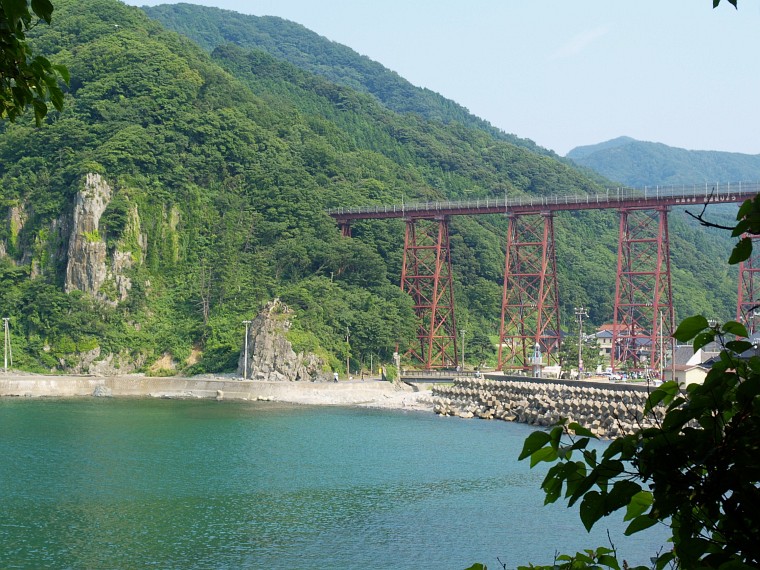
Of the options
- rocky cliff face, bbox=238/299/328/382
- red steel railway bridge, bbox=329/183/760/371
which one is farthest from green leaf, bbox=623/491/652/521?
rocky cliff face, bbox=238/299/328/382

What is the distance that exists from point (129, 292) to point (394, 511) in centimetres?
4019

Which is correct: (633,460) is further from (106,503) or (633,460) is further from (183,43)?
(183,43)

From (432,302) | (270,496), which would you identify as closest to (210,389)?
(432,302)

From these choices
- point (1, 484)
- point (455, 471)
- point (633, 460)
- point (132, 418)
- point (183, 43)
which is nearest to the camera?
point (633, 460)

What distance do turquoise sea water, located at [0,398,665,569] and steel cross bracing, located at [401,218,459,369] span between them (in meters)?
15.4

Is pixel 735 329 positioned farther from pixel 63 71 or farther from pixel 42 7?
pixel 63 71

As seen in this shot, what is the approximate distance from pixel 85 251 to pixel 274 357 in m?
13.8

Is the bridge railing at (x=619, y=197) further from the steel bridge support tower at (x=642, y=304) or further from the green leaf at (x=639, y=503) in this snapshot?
the green leaf at (x=639, y=503)

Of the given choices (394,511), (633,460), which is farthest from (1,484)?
(633,460)

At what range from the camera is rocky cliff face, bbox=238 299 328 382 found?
184ft

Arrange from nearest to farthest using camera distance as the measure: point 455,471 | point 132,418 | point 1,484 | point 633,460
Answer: point 633,460 < point 1,484 < point 455,471 < point 132,418

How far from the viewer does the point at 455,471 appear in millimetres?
31422

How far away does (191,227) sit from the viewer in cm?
6656

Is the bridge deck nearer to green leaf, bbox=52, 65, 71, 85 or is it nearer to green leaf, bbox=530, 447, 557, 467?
green leaf, bbox=52, 65, 71, 85
